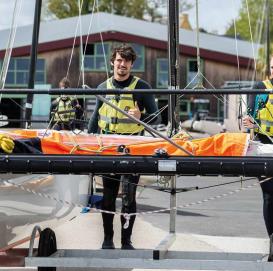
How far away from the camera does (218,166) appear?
4.65 meters

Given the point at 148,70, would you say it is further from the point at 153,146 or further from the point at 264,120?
the point at 153,146

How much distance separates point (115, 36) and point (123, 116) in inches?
Result: 1273

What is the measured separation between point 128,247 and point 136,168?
146cm

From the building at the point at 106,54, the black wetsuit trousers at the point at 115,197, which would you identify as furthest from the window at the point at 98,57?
the black wetsuit trousers at the point at 115,197

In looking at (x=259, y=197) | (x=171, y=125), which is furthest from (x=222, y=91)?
(x=259, y=197)

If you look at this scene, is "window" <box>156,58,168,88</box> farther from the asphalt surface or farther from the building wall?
the asphalt surface

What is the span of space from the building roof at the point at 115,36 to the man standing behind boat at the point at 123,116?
102ft

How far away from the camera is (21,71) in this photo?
39.1 m

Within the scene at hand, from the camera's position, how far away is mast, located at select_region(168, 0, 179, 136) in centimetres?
668

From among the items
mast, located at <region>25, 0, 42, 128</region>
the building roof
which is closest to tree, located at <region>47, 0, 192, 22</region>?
the building roof

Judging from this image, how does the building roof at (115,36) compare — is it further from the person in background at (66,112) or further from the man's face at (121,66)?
the man's face at (121,66)

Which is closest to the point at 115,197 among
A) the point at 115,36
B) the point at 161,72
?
the point at 115,36

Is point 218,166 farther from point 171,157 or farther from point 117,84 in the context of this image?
point 117,84

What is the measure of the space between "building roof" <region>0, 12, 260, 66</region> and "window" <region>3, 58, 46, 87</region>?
2.91 ft
